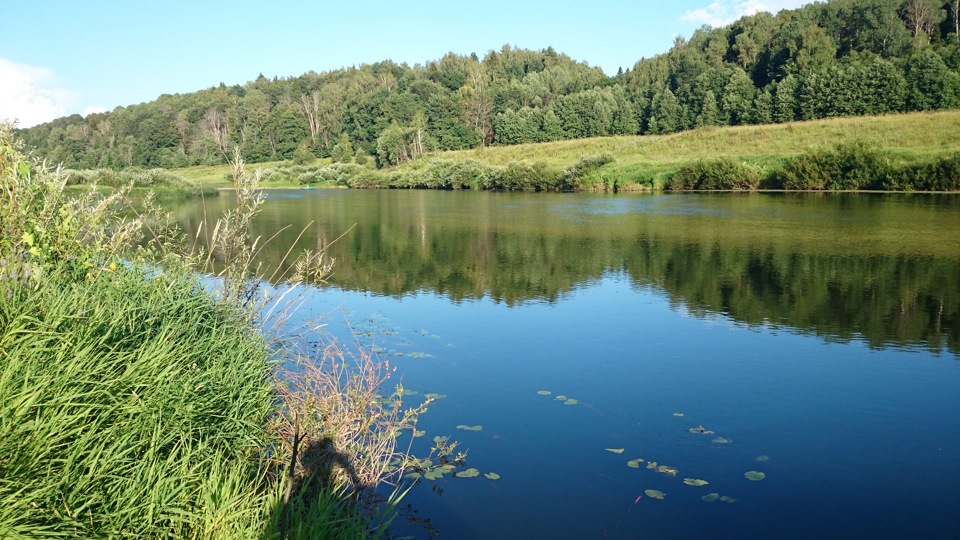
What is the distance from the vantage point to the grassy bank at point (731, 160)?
3756 cm

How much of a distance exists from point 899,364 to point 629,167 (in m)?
41.6

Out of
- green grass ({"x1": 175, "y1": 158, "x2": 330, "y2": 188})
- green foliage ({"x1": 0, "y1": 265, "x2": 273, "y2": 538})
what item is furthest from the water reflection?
green grass ({"x1": 175, "y1": 158, "x2": 330, "y2": 188})

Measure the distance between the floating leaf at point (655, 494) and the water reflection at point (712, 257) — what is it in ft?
19.6

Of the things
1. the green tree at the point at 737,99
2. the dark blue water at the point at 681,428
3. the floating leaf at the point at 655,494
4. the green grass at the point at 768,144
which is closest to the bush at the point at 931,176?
the green grass at the point at 768,144

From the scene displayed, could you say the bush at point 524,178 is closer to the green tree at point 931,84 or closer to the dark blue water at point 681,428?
the green tree at point 931,84

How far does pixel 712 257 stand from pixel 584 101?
230 ft

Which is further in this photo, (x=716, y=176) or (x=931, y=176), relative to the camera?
(x=716, y=176)

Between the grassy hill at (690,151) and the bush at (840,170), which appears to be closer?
the bush at (840,170)

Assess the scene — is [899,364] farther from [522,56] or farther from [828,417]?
[522,56]

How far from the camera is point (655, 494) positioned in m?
5.57

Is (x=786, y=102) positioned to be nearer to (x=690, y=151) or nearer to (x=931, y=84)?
(x=931, y=84)

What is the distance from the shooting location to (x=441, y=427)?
696 centimetres

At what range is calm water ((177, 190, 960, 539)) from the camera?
5.43 m

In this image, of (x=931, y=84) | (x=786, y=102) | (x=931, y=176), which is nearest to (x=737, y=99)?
(x=786, y=102)
